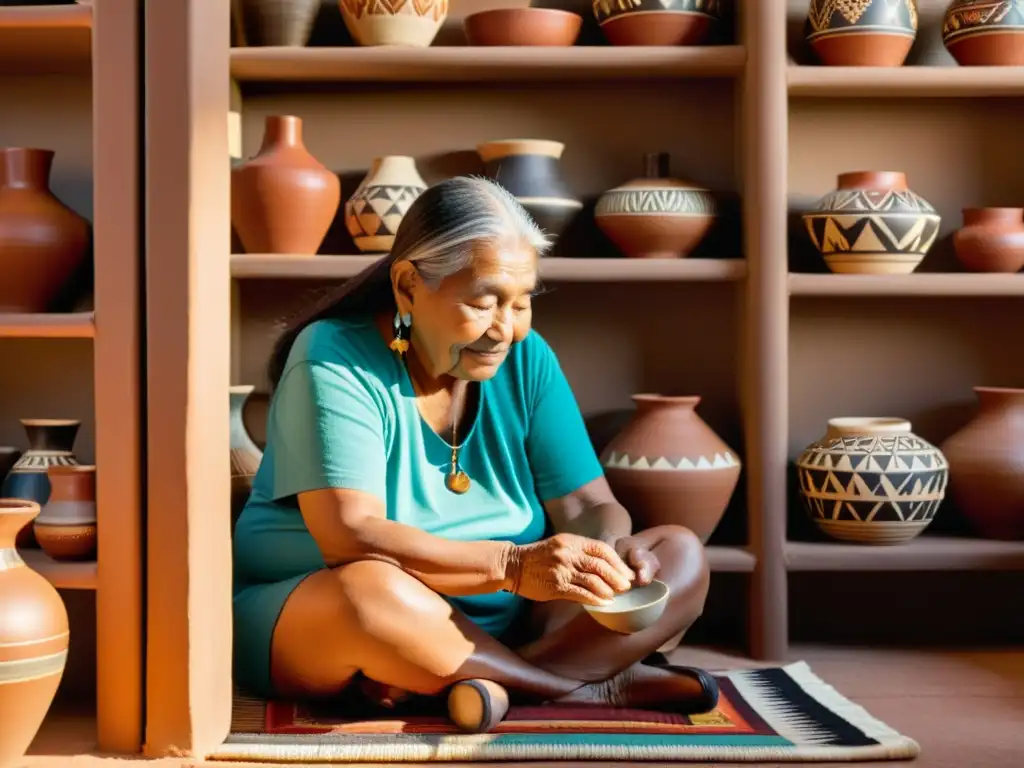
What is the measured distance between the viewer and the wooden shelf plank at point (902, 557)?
2836 millimetres

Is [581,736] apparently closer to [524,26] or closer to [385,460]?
[385,460]

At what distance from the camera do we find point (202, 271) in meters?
2.03

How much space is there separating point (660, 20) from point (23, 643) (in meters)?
1.99

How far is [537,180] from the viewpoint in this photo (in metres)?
2.98

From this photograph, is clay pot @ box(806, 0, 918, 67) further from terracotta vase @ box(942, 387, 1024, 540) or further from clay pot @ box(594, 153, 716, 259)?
terracotta vase @ box(942, 387, 1024, 540)

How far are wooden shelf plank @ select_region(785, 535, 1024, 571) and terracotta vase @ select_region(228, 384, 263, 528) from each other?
1.28 m

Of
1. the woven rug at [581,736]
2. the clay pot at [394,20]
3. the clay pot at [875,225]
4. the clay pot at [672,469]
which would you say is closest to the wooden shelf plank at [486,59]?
the clay pot at [394,20]

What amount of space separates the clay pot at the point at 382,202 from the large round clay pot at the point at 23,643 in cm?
122

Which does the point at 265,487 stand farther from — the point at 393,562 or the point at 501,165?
the point at 501,165

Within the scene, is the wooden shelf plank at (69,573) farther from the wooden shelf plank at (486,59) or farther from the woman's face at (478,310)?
the wooden shelf plank at (486,59)

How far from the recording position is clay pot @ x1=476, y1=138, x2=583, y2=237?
2969mm

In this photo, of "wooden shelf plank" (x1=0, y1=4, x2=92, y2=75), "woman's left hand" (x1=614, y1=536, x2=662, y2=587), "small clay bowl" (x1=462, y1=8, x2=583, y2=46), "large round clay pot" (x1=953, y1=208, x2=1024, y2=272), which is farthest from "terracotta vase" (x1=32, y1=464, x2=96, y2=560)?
"large round clay pot" (x1=953, y1=208, x2=1024, y2=272)

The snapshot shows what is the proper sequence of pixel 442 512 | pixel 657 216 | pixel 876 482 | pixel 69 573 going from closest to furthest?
pixel 69 573, pixel 442 512, pixel 876 482, pixel 657 216

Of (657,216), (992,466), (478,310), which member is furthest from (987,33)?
(478,310)
